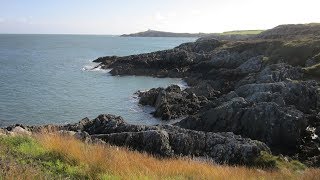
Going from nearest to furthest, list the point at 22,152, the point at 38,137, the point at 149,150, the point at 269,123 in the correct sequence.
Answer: the point at 22,152 → the point at 38,137 → the point at 149,150 → the point at 269,123

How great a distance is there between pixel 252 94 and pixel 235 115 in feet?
30.8

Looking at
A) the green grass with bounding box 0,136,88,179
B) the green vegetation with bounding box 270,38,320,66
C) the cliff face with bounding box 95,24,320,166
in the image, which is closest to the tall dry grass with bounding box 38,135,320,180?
the green grass with bounding box 0,136,88,179

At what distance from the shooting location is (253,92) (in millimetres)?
39656

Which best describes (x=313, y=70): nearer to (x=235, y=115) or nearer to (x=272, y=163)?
(x=235, y=115)

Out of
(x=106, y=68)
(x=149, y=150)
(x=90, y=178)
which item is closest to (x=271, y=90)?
(x=149, y=150)

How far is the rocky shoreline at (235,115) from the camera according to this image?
66.1 feet

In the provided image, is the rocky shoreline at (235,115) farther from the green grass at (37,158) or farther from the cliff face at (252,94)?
the green grass at (37,158)

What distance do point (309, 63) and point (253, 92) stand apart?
1989cm

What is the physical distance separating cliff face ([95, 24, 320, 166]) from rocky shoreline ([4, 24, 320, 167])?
2.1 inches

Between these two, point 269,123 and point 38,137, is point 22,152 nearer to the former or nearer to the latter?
point 38,137

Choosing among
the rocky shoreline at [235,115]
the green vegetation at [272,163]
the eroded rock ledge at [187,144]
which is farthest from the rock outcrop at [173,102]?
the green vegetation at [272,163]

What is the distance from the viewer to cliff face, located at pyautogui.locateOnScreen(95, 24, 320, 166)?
28.2 metres

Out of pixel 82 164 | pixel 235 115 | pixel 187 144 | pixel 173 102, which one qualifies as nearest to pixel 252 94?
pixel 173 102

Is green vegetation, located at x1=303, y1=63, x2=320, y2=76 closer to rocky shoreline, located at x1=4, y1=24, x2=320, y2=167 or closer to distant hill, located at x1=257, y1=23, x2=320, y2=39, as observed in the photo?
rocky shoreline, located at x1=4, y1=24, x2=320, y2=167
